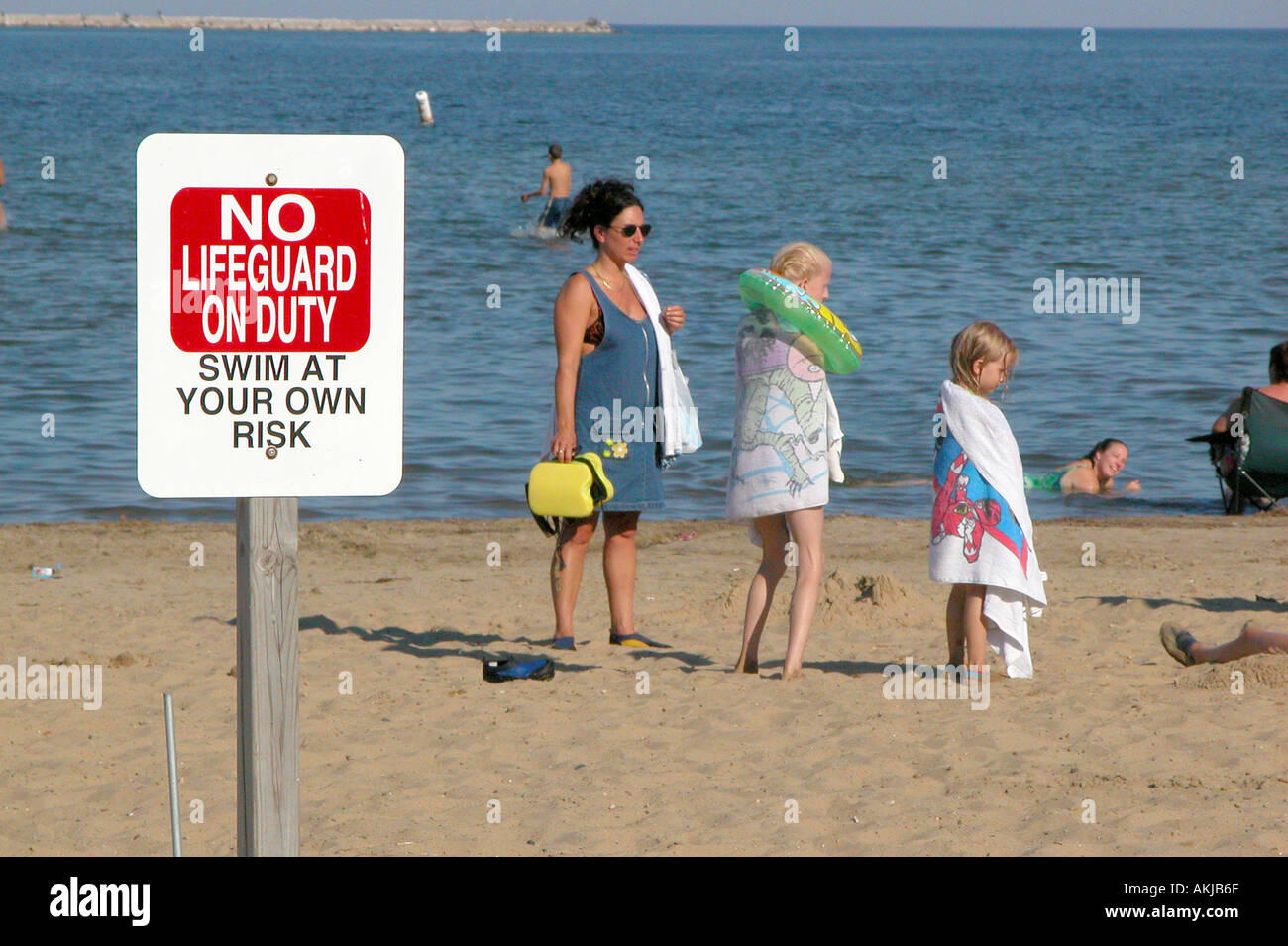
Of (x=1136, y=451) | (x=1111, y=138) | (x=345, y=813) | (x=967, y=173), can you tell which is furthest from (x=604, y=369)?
(x=1111, y=138)

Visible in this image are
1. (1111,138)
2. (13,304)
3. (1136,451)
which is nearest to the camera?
(1136,451)

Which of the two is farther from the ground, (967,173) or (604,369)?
(967,173)

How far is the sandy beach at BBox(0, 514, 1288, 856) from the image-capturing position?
14.0 feet

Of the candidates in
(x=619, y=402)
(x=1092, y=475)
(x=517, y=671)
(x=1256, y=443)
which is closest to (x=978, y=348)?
(x=619, y=402)

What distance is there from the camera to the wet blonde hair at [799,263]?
554 cm

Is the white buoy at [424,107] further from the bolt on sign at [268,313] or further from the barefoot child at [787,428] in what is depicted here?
the bolt on sign at [268,313]

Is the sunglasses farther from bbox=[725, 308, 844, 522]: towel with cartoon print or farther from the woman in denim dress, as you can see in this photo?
bbox=[725, 308, 844, 522]: towel with cartoon print

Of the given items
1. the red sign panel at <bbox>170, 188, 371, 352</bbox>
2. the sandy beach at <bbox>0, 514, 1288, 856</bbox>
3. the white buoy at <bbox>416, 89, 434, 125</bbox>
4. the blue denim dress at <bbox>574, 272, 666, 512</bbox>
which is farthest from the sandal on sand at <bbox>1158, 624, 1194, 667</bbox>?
the white buoy at <bbox>416, 89, 434, 125</bbox>

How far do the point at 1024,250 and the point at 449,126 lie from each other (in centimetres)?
3255

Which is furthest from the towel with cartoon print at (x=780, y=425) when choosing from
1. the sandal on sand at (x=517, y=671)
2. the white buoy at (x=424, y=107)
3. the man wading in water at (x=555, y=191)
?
the white buoy at (x=424, y=107)

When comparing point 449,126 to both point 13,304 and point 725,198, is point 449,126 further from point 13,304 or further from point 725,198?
point 13,304

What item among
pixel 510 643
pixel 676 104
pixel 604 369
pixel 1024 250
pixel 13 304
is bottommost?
pixel 510 643

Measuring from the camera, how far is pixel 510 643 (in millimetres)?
6594

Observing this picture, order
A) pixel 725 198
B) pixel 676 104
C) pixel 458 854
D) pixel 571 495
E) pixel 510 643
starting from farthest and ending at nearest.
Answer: pixel 676 104
pixel 725 198
pixel 510 643
pixel 571 495
pixel 458 854
